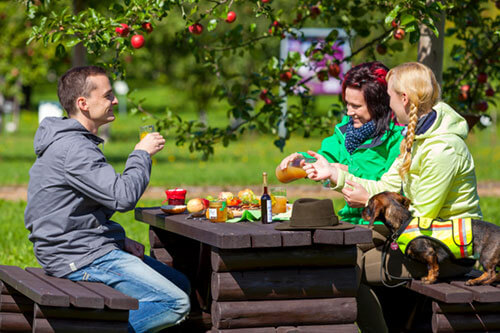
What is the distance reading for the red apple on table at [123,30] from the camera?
5535 mm

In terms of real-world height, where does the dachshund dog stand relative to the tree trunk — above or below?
below

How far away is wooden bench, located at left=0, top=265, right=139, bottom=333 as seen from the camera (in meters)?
3.71

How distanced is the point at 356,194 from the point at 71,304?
1677 mm

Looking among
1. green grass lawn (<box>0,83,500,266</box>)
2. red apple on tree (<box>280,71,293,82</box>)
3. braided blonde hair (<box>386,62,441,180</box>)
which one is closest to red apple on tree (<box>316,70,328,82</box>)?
red apple on tree (<box>280,71,293,82</box>)

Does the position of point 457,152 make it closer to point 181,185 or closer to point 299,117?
point 299,117

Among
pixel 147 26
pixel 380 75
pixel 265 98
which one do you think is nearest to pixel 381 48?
pixel 265 98

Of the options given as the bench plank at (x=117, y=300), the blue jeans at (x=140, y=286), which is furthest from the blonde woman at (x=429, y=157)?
the bench plank at (x=117, y=300)

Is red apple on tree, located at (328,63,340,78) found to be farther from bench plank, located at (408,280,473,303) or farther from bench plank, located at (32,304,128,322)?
bench plank, located at (32,304,128,322)

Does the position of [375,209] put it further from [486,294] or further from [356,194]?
[486,294]

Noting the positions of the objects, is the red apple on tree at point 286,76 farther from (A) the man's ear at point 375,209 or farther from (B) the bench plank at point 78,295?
(B) the bench plank at point 78,295

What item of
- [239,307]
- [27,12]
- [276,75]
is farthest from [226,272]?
[276,75]

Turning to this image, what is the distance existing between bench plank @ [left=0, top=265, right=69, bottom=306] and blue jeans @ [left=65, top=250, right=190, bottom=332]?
0.21m

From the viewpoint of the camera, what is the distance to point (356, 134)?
16.4ft

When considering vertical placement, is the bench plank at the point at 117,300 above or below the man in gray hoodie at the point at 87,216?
below
